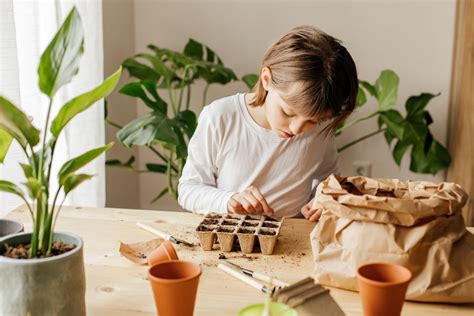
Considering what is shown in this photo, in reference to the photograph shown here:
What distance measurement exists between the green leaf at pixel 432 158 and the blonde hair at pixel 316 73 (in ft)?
4.26

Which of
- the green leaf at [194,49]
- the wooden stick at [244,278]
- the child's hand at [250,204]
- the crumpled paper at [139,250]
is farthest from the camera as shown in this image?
the green leaf at [194,49]

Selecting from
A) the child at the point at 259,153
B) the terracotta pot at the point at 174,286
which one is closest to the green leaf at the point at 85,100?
the terracotta pot at the point at 174,286

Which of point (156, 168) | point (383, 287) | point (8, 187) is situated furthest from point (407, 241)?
point (156, 168)

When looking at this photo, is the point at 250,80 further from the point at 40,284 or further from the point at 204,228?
the point at 40,284

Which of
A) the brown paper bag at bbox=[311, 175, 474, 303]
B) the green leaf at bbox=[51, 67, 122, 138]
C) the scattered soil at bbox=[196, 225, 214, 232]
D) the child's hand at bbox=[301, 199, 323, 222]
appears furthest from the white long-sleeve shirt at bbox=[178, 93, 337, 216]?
the green leaf at bbox=[51, 67, 122, 138]

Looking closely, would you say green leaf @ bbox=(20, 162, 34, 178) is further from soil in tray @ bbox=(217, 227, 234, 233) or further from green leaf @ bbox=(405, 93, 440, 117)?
green leaf @ bbox=(405, 93, 440, 117)

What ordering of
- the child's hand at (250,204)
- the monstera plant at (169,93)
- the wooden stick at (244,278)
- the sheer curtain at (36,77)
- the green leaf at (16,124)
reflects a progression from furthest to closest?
the monstera plant at (169,93), the sheer curtain at (36,77), the child's hand at (250,204), the wooden stick at (244,278), the green leaf at (16,124)

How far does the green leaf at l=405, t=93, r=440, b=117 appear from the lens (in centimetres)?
268

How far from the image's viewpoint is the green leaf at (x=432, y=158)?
9.01 ft

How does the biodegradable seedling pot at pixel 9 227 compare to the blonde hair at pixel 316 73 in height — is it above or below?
below

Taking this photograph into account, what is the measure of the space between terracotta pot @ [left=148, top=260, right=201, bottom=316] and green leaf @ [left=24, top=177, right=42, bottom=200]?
0.19 metres

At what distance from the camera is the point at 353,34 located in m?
2.85

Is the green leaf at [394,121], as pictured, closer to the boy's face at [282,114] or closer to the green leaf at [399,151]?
the green leaf at [399,151]

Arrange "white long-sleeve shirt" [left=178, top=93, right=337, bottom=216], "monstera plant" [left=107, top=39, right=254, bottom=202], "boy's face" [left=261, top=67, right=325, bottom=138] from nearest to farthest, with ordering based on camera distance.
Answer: "boy's face" [left=261, top=67, right=325, bottom=138] < "white long-sleeve shirt" [left=178, top=93, right=337, bottom=216] < "monstera plant" [left=107, top=39, right=254, bottom=202]
